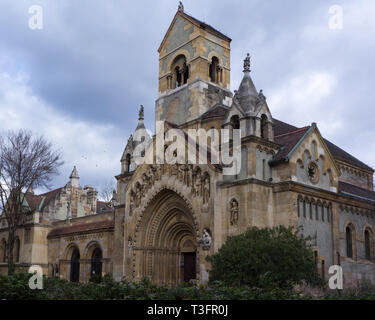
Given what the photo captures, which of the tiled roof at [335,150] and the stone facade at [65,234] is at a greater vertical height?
the tiled roof at [335,150]

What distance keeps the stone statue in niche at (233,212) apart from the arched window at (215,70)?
1352 cm

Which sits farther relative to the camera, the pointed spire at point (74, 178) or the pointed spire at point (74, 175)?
the pointed spire at point (74, 175)

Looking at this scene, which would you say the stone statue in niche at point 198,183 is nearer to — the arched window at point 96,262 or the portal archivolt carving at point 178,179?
the portal archivolt carving at point 178,179

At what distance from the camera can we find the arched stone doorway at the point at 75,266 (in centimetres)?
3925

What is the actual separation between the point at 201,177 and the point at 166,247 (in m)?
6.34

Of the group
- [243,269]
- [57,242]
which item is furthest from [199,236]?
[57,242]

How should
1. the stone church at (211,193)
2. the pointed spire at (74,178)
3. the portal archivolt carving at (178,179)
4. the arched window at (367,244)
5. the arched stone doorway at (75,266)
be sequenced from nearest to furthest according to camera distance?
the stone church at (211,193) → the portal archivolt carving at (178,179) → the arched window at (367,244) → the arched stone doorway at (75,266) → the pointed spire at (74,178)

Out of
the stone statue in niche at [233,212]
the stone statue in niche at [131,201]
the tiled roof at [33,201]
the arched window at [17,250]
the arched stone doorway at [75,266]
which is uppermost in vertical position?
the tiled roof at [33,201]

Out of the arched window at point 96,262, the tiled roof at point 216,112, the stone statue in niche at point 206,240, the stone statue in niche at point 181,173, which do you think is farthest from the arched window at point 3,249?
the stone statue in niche at point 206,240

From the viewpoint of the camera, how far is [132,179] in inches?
1216

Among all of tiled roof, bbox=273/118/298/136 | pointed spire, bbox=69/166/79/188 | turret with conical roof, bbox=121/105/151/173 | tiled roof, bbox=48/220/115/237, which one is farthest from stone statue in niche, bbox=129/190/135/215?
pointed spire, bbox=69/166/79/188

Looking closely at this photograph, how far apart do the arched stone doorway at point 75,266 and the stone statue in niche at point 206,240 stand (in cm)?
1833

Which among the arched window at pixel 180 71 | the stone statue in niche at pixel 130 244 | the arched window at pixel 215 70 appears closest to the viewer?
the stone statue in niche at pixel 130 244

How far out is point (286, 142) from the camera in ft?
88.8
